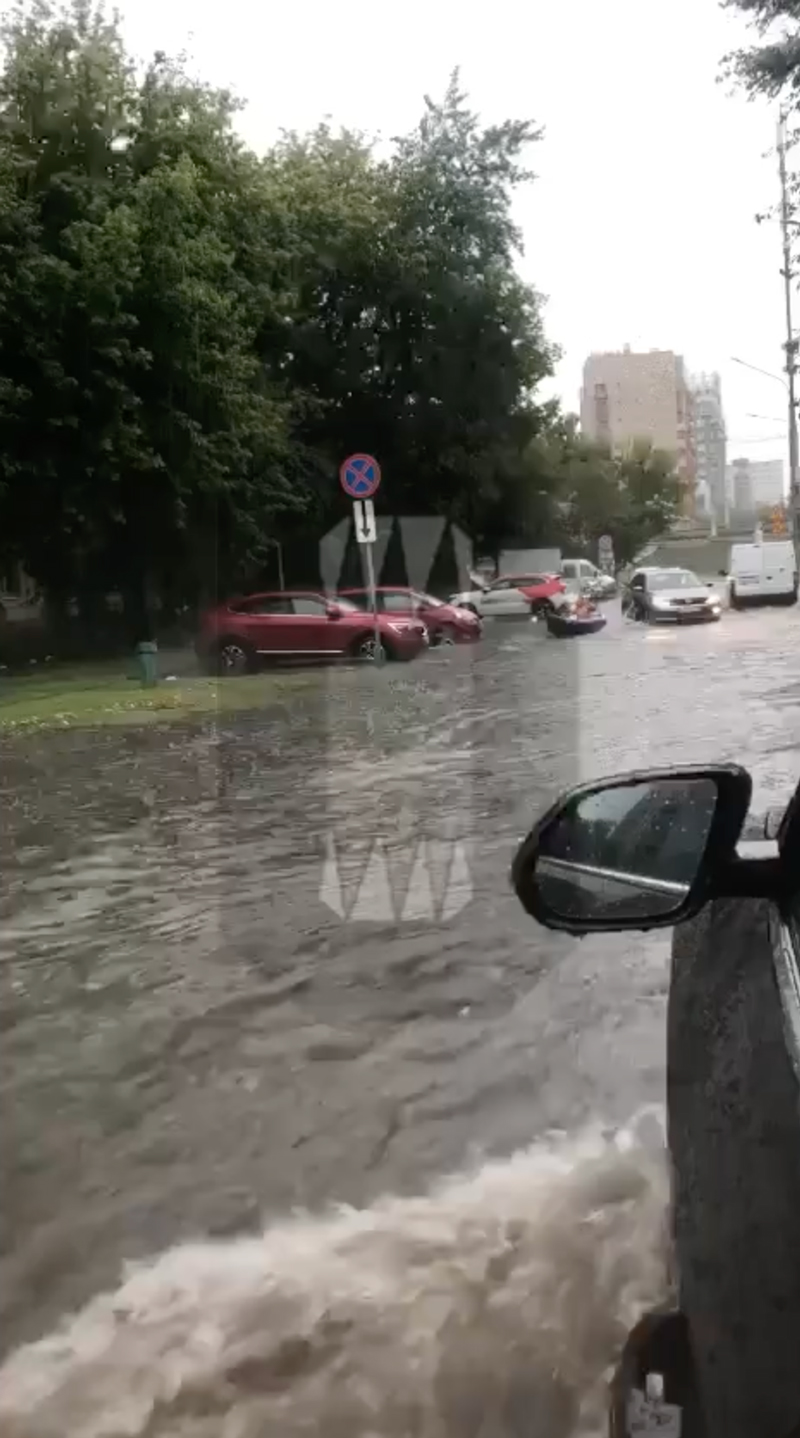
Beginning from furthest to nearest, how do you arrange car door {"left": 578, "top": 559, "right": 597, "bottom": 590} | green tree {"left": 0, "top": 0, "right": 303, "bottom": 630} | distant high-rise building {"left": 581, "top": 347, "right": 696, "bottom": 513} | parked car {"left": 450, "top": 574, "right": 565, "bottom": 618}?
parked car {"left": 450, "top": 574, "right": 565, "bottom": 618} → car door {"left": 578, "top": 559, "right": 597, "bottom": 590} → green tree {"left": 0, "top": 0, "right": 303, "bottom": 630} → distant high-rise building {"left": 581, "top": 347, "right": 696, "bottom": 513}

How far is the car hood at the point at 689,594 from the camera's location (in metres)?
12.8

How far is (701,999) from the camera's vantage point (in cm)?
120

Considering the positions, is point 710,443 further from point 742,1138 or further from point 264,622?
point 742,1138

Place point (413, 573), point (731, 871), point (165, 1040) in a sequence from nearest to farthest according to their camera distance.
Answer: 1. point (731, 871)
2. point (165, 1040)
3. point (413, 573)

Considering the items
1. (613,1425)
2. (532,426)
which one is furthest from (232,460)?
(613,1425)

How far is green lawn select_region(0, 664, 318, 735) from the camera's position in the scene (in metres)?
8.93

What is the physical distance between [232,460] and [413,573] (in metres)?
1.57

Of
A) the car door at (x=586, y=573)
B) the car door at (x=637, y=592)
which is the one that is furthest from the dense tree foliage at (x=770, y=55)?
the car door at (x=637, y=592)

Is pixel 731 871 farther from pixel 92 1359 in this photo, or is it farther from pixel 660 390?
pixel 660 390

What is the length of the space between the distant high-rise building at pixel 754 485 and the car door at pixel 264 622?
15.5 feet

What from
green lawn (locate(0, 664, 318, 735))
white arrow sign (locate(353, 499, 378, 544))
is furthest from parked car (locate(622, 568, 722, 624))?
green lawn (locate(0, 664, 318, 735))

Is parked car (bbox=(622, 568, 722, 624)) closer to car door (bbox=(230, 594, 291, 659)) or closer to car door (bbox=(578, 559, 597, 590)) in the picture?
car door (bbox=(578, 559, 597, 590))

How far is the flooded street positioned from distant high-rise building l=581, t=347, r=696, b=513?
173 centimetres

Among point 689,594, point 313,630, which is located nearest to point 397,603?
point 313,630
